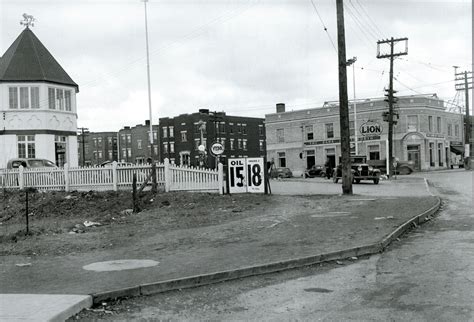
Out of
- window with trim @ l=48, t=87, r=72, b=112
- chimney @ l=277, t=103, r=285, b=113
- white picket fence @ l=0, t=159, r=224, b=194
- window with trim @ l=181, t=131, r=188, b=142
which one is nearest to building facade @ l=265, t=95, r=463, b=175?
chimney @ l=277, t=103, r=285, b=113

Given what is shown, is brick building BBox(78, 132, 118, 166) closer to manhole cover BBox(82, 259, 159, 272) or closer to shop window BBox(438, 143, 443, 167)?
shop window BBox(438, 143, 443, 167)

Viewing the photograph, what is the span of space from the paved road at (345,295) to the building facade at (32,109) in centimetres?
2768

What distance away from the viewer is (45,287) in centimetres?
684

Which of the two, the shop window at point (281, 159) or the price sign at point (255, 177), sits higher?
the shop window at point (281, 159)

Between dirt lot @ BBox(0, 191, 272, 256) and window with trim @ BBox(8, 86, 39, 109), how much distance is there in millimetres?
10354

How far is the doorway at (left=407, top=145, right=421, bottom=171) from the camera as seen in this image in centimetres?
5900

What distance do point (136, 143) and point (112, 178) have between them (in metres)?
80.5

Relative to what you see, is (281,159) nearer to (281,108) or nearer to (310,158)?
(310,158)

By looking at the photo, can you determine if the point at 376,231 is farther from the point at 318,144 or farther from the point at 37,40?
the point at 318,144

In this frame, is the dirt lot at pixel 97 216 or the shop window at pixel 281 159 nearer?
the dirt lot at pixel 97 216

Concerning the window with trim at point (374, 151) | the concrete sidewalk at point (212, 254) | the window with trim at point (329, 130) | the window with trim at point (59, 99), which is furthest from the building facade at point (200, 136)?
the concrete sidewalk at point (212, 254)

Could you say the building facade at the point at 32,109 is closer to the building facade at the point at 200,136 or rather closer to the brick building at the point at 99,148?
the building facade at the point at 200,136

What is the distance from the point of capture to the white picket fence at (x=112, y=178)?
65.9ft

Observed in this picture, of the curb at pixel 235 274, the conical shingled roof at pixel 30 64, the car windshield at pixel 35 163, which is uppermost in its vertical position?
the conical shingled roof at pixel 30 64
